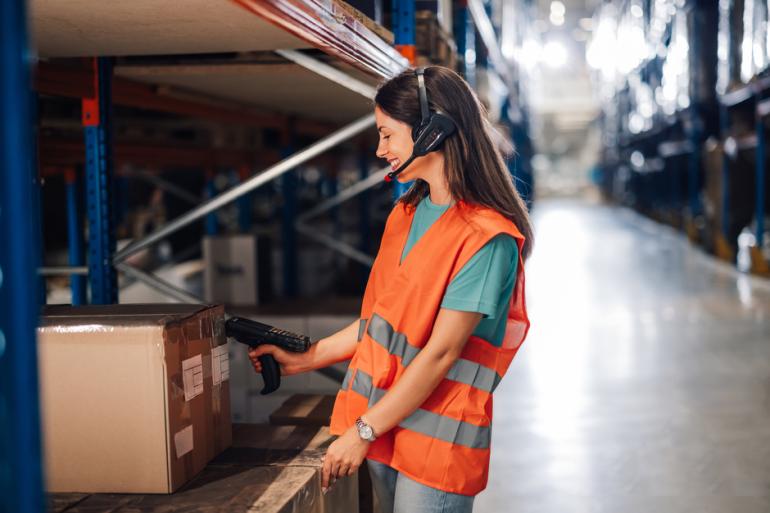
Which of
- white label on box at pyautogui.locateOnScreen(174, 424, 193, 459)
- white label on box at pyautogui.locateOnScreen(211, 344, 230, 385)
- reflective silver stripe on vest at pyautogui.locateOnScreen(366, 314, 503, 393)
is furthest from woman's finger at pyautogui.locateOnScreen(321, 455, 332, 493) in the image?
white label on box at pyautogui.locateOnScreen(211, 344, 230, 385)

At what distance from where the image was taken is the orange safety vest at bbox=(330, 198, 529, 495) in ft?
6.15

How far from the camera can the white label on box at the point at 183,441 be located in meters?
2.08

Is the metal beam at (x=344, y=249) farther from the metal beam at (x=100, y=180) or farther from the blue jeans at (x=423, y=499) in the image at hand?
the blue jeans at (x=423, y=499)

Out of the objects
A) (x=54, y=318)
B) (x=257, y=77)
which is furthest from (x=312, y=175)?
(x=54, y=318)

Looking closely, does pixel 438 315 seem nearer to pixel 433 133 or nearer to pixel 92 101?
pixel 433 133

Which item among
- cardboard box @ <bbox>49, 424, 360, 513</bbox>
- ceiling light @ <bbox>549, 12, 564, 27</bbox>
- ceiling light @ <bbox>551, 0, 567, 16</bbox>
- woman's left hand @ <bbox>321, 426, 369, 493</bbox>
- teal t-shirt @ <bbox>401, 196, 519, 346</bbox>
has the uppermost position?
ceiling light @ <bbox>549, 12, 564, 27</bbox>

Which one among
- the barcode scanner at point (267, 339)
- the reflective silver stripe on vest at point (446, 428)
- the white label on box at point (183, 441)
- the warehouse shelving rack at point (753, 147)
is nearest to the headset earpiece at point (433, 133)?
the reflective silver stripe on vest at point (446, 428)

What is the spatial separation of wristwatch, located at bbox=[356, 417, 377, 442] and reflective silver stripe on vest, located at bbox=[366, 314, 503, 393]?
6.5 inches

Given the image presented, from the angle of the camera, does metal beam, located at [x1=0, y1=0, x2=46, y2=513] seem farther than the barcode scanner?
No

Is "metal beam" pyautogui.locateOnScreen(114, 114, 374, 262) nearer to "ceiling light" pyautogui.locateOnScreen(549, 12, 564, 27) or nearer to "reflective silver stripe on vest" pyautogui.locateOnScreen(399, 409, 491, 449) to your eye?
"reflective silver stripe on vest" pyautogui.locateOnScreen(399, 409, 491, 449)

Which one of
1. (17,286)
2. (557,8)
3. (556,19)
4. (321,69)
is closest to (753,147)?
(321,69)

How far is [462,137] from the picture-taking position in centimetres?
194

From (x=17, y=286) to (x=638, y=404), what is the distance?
15.2 feet

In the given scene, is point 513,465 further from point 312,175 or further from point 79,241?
point 312,175
